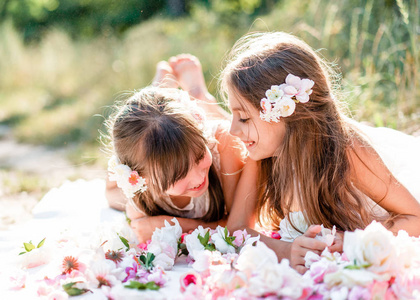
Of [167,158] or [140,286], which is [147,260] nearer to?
[140,286]

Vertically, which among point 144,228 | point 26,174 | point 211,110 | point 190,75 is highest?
point 190,75

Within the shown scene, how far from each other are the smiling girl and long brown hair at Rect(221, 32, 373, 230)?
30 cm

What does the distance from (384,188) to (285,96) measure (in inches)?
24.7

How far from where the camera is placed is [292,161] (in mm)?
2418

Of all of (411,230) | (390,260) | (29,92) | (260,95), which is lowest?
(29,92)

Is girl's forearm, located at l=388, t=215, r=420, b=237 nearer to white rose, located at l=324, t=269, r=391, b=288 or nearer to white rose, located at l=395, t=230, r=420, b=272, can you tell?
white rose, located at l=395, t=230, r=420, b=272

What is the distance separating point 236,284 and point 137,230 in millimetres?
1142

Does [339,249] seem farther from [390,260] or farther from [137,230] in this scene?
[137,230]

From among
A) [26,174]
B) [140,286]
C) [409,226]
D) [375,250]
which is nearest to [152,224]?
[140,286]

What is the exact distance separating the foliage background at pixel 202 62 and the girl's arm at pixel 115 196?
1.66ft

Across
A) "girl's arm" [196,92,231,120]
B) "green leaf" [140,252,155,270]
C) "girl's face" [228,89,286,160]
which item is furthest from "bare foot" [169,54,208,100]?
"green leaf" [140,252,155,270]

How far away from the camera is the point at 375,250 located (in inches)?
63.9

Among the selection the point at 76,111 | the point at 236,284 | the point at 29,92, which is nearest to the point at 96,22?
the point at 29,92

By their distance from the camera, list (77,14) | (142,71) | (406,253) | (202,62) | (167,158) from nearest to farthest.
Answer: (406,253) < (167,158) < (202,62) < (142,71) < (77,14)
